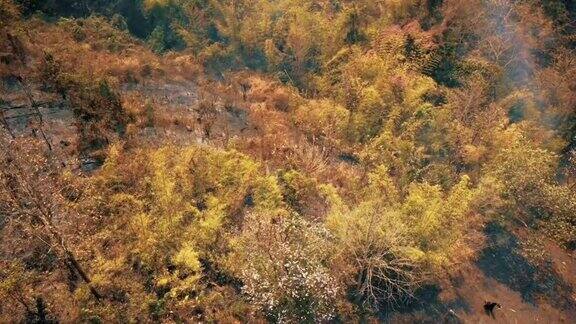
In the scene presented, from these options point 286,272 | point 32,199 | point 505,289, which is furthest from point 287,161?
point 505,289

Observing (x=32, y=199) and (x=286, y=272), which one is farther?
(x=286, y=272)

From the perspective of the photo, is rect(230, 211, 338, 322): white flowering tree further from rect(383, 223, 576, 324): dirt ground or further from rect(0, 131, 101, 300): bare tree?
rect(0, 131, 101, 300): bare tree

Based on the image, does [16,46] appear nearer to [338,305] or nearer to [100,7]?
[100,7]

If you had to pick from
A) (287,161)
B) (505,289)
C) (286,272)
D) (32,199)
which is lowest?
(505,289)

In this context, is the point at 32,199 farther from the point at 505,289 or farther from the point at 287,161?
the point at 505,289

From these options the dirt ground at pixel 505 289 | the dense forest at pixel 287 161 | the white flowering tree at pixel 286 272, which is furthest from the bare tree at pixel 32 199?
the dirt ground at pixel 505 289

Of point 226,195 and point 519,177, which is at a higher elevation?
point 519,177

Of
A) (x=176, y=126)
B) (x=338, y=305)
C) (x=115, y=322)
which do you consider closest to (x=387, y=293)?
(x=338, y=305)

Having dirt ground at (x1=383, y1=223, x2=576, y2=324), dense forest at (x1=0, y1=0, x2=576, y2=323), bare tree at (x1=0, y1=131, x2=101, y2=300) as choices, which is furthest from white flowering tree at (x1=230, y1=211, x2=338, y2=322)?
bare tree at (x1=0, y1=131, x2=101, y2=300)
